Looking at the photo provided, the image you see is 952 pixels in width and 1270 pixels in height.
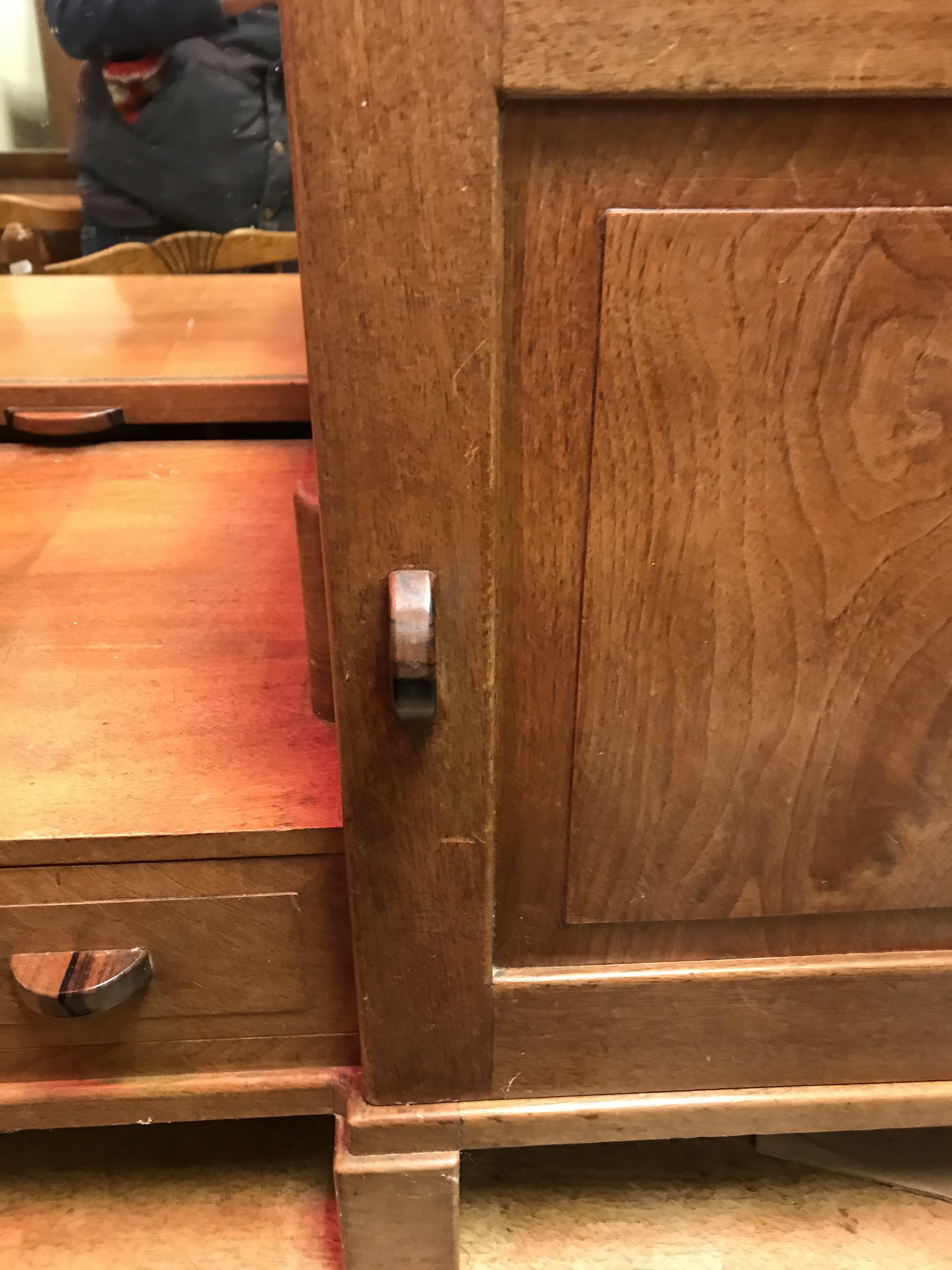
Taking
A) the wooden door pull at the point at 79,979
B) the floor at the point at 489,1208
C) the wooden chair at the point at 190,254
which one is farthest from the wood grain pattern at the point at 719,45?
the wooden chair at the point at 190,254

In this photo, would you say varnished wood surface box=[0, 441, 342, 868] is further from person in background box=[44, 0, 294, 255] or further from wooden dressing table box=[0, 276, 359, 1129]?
person in background box=[44, 0, 294, 255]

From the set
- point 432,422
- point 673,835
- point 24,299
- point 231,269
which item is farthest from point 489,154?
point 231,269

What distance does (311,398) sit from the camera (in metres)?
0.35

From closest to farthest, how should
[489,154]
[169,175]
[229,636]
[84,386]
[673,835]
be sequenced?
[489,154] → [673,835] → [229,636] → [84,386] → [169,175]

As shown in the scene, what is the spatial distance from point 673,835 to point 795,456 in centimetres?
19

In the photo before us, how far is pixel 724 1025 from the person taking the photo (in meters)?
0.52

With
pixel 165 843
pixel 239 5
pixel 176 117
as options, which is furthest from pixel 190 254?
pixel 165 843

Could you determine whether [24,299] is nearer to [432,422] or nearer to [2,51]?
[2,51]

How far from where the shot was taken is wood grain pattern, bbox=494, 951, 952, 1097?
0.50 meters

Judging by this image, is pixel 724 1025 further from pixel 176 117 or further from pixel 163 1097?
pixel 176 117

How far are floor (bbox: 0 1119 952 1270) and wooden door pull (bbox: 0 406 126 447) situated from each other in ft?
1.93

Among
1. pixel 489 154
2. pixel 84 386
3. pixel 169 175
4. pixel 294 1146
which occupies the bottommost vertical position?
pixel 294 1146

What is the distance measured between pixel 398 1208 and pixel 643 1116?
0.48 ft

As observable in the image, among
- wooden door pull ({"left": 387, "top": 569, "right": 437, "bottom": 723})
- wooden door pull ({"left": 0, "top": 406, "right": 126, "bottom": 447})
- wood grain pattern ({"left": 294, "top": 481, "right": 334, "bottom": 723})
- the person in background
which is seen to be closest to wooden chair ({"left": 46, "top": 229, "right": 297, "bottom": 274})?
the person in background
